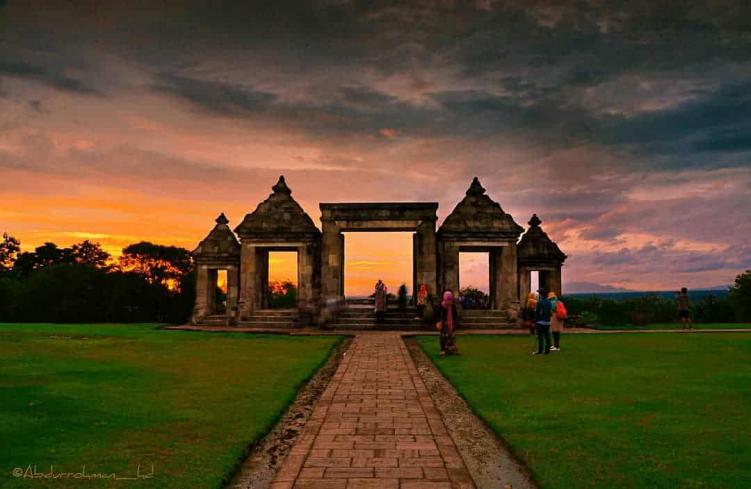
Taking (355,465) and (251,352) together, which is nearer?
(355,465)

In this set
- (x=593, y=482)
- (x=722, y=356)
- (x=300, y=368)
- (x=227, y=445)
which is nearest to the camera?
(x=593, y=482)

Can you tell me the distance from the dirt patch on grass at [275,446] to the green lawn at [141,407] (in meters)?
0.14

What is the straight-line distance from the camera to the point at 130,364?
540 inches

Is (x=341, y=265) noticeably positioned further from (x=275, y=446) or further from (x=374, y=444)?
(x=374, y=444)

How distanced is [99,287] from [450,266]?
32145 millimetres

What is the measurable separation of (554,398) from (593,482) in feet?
13.4

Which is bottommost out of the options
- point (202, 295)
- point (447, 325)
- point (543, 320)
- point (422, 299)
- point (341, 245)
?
point (447, 325)

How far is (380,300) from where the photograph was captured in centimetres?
2725

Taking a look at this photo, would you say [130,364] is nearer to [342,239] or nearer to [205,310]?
[342,239]

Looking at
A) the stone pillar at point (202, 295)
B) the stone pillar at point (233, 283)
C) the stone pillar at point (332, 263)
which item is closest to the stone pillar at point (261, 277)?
the stone pillar at point (233, 283)

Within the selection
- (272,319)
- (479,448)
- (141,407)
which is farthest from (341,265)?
(479,448)

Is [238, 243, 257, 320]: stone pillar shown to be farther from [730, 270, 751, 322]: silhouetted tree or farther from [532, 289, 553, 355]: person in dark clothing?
[730, 270, 751, 322]: silhouetted tree

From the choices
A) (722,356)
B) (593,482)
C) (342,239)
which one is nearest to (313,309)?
(342,239)

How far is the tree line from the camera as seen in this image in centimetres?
4597
